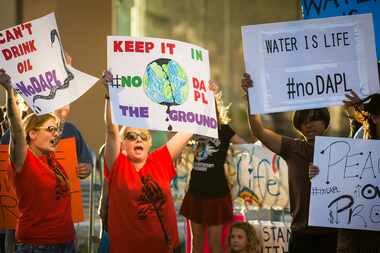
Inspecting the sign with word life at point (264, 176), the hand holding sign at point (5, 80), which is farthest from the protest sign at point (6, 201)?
the sign with word life at point (264, 176)

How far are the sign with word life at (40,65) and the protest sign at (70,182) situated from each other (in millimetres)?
420

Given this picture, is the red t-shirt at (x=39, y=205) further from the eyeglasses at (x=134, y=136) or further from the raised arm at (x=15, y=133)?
the eyeglasses at (x=134, y=136)

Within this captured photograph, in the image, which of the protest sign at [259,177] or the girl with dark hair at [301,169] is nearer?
the girl with dark hair at [301,169]

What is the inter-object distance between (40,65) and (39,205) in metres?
0.95

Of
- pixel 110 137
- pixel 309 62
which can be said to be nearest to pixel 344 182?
pixel 309 62

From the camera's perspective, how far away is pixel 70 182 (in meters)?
7.01

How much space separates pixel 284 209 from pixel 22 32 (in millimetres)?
2736

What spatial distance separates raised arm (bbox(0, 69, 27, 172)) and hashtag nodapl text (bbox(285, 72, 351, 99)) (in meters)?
1.75

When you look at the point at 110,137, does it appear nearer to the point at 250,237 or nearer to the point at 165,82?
the point at 165,82

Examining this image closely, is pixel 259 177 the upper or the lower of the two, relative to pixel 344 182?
upper

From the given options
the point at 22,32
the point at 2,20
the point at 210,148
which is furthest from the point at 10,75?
the point at 2,20

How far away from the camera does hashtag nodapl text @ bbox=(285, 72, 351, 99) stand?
6.51 m

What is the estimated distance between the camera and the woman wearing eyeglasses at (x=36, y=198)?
21.5ft

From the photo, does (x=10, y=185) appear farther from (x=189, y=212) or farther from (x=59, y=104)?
(x=189, y=212)
